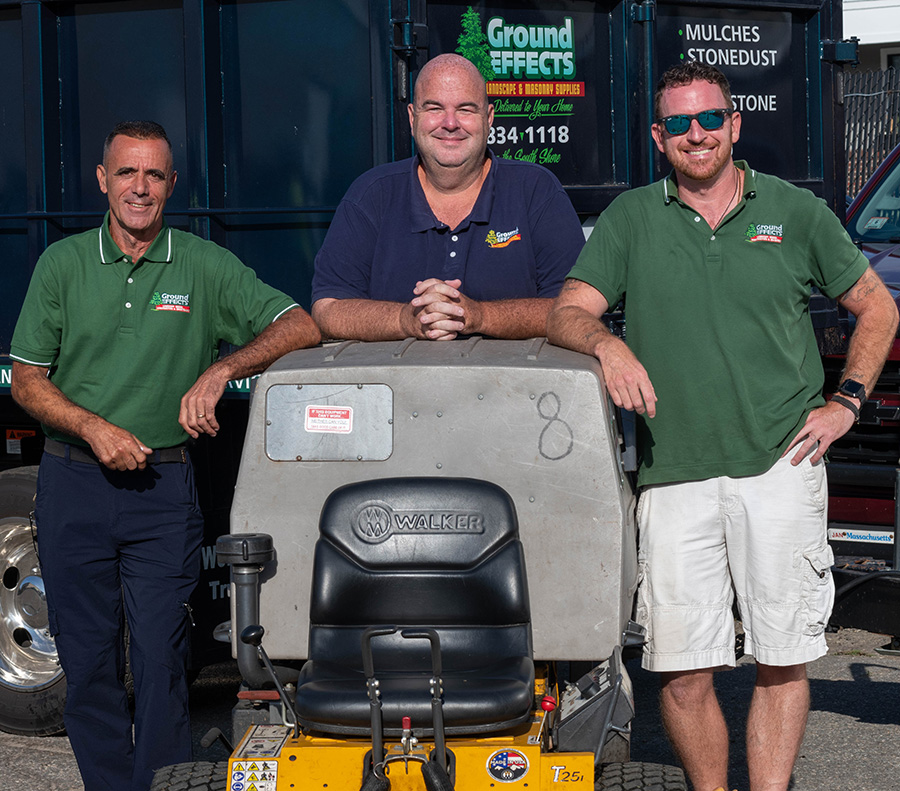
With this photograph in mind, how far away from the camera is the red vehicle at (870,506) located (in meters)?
4.32

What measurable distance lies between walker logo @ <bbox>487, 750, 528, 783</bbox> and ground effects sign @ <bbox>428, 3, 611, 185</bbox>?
2.60 meters

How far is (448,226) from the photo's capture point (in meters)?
4.03

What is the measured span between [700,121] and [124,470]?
205 centimetres

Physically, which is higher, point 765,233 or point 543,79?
point 543,79

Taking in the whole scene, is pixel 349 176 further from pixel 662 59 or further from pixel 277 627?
pixel 277 627

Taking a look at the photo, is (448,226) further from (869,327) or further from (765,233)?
(869,327)

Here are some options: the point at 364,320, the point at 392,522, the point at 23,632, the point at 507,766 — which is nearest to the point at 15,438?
the point at 23,632

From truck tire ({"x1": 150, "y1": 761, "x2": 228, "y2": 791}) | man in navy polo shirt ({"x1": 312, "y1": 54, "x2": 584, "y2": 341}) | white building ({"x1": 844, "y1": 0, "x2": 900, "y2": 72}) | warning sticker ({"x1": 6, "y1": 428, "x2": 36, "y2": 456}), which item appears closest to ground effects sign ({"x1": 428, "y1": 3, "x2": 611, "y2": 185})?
man in navy polo shirt ({"x1": 312, "y1": 54, "x2": 584, "y2": 341})

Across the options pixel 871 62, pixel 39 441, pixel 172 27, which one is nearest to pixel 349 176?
pixel 172 27

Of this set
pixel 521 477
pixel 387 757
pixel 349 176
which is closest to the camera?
pixel 387 757

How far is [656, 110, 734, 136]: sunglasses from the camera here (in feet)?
12.1

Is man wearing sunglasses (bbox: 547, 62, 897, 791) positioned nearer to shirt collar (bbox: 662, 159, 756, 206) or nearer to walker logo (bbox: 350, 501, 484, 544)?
shirt collar (bbox: 662, 159, 756, 206)

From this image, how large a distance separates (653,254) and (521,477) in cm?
85

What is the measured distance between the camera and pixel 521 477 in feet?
11.1
